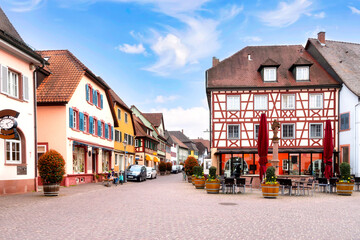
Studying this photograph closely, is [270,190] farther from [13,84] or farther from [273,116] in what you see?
[273,116]

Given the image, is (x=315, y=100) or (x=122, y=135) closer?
(x=315, y=100)

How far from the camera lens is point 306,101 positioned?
33000mm

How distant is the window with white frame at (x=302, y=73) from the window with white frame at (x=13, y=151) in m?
25.0

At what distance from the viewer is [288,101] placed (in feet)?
109

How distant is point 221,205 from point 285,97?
2260cm

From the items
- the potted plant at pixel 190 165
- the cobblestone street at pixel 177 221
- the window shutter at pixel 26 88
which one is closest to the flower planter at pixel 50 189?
the cobblestone street at pixel 177 221

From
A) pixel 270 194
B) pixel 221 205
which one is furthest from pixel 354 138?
pixel 221 205

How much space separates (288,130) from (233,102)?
5572 millimetres

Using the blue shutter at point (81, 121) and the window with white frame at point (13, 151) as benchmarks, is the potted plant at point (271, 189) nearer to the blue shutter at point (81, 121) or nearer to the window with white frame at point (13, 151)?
the window with white frame at point (13, 151)

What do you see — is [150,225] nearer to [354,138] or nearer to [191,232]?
[191,232]

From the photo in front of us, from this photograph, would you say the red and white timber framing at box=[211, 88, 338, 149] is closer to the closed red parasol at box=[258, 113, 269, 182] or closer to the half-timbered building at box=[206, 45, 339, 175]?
the half-timbered building at box=[206, 45, 339, 175]

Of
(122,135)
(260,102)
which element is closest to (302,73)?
(260,102)

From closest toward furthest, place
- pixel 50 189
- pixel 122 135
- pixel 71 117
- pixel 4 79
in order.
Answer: pixel 50 189
pixel 4 79
pixel 71 117
pixel 122 135

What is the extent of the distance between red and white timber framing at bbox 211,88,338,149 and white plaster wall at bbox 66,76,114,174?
32.3 feet
